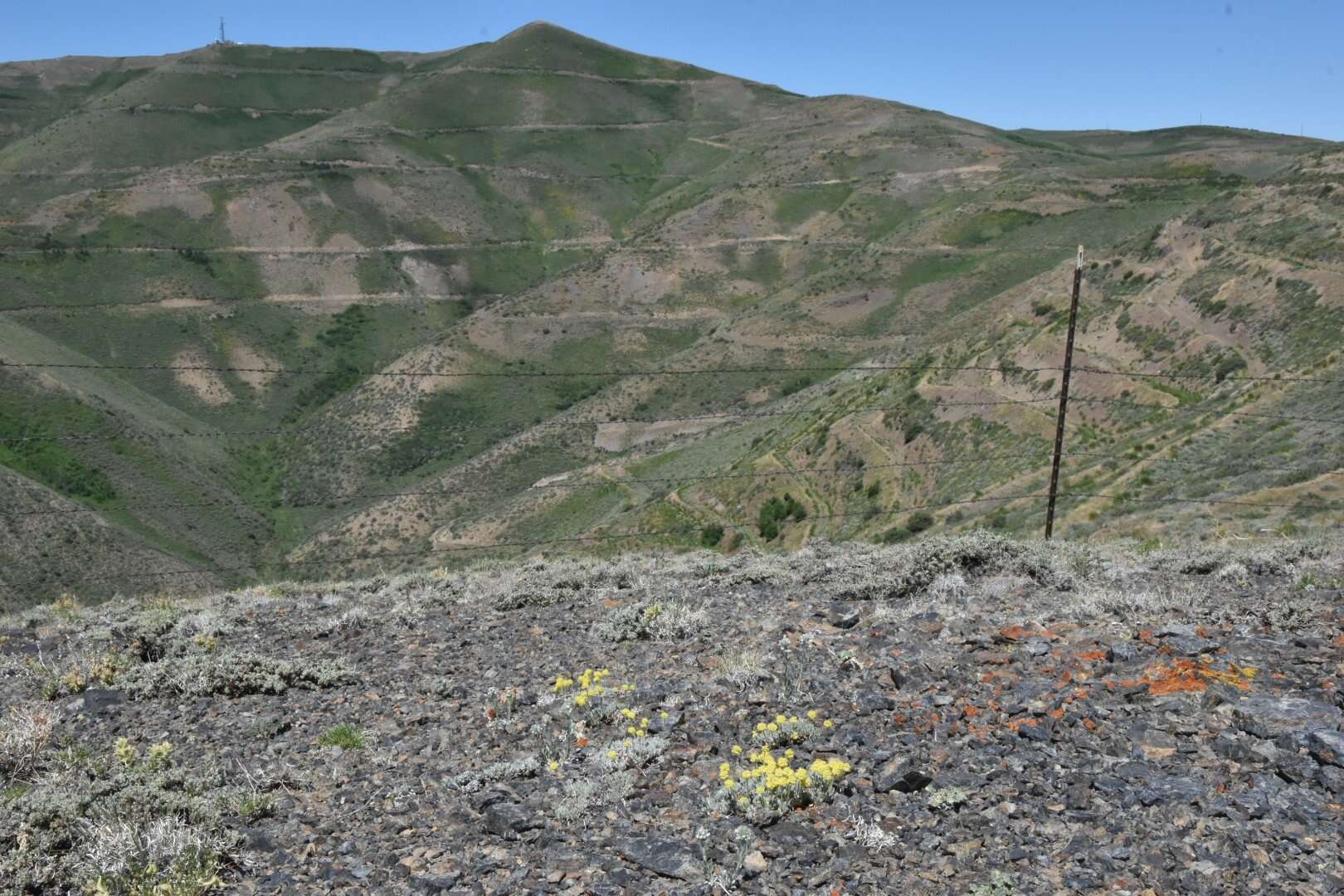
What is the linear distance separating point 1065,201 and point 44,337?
352ft

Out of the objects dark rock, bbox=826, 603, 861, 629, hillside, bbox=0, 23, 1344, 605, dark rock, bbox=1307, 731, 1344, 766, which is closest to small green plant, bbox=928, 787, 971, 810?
dark rock, bbox=1307, 731, 1344, 766

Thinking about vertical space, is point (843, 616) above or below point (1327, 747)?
below

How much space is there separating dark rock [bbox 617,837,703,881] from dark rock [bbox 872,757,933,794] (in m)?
1.47

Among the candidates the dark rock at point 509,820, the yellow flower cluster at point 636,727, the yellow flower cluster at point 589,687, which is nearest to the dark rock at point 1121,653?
the yellow flower cluster at point 636,727

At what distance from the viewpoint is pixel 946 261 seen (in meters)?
95.4

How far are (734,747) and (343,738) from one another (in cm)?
375

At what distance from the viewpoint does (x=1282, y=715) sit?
679 centimetres

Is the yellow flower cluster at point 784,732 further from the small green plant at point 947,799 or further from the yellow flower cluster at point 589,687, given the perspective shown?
the yellow flower cluster at point 589,687

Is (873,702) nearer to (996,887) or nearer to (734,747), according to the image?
(734,747)

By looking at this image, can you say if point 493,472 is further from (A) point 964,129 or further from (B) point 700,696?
(A) point 964,129

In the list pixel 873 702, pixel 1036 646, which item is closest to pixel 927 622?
pixel 1036 646

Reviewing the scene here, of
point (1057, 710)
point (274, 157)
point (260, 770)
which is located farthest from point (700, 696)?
point (274, 157)

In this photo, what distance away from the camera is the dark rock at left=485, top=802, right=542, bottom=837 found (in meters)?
6.63

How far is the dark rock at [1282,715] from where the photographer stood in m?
6.56
